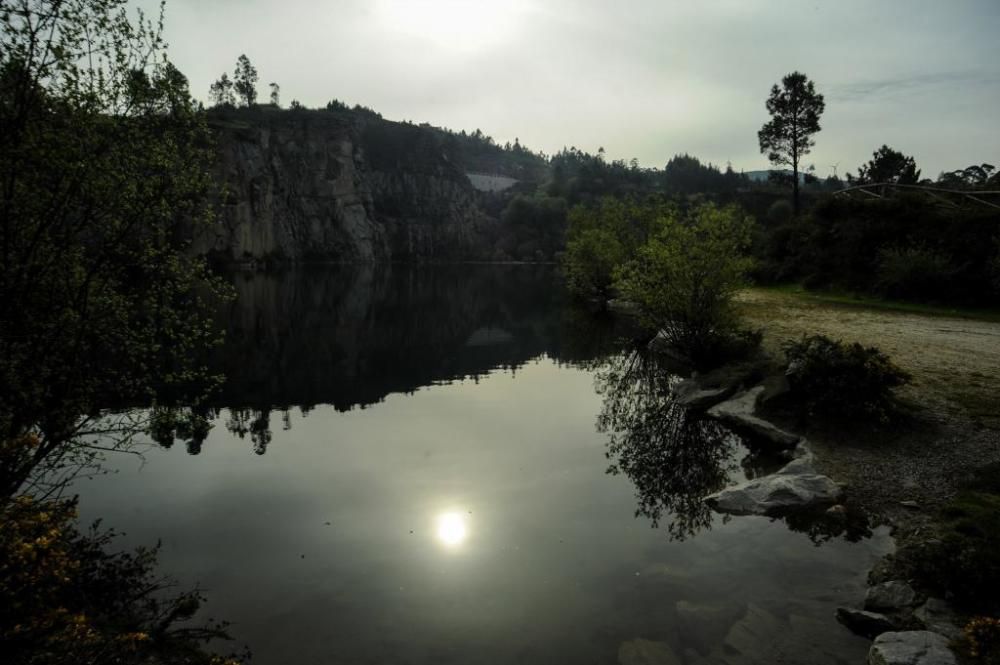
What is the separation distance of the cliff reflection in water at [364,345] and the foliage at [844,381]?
17182 millimetres

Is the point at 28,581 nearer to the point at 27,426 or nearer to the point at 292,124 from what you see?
the point at 27,426

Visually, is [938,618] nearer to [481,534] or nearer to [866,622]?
[866,622]

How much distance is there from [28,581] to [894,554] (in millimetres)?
15368

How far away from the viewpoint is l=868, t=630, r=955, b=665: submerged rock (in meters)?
8.59

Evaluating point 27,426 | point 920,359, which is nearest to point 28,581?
point 27,426

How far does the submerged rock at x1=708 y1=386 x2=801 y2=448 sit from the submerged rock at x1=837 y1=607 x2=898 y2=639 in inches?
372

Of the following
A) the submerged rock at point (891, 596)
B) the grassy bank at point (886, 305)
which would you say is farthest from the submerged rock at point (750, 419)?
the grassy bank at point (886, 305)

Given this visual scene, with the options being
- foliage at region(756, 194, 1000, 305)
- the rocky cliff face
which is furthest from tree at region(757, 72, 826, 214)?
the rocky cliff face

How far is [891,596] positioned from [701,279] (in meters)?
18.5

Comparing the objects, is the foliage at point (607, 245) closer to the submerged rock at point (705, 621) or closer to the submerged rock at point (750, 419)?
the submerged rock at point (750, 419)

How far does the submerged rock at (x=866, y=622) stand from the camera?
10.1 m

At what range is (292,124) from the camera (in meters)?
181

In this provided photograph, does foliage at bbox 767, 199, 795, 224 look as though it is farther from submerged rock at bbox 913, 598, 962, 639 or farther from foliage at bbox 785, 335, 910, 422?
submerged rock at bbox 913, 598, 962, 639

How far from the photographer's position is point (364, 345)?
4241 cm
